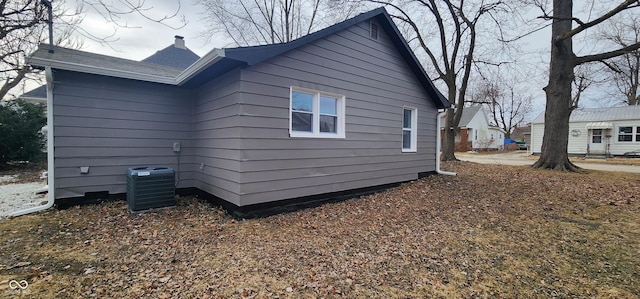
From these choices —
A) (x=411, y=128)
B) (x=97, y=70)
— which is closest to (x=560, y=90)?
(x=411, y=128)

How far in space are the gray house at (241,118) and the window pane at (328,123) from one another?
3cm

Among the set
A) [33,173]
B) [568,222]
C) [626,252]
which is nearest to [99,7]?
[626,252]

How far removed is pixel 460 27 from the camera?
14.2 meters

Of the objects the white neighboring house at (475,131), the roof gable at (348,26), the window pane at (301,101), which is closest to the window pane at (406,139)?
the roof gable at (348,26)

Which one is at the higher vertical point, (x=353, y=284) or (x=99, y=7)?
(x=99, y=7)

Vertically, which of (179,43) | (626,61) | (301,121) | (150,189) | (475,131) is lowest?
(150,189)

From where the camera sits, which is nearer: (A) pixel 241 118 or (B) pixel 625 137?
(A) pixel 241 118

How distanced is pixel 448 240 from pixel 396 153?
3.79 meters

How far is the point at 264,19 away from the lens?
17594 millimetres

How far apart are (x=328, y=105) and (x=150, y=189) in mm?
3779

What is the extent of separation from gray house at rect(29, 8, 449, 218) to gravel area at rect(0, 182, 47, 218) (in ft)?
2.86

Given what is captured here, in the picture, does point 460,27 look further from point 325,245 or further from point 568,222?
point 325,245

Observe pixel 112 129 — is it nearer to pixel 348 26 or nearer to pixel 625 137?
pixel 348 26

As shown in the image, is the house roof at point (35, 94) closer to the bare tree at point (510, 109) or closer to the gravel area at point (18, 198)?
the gravel area at point (18, 198)
